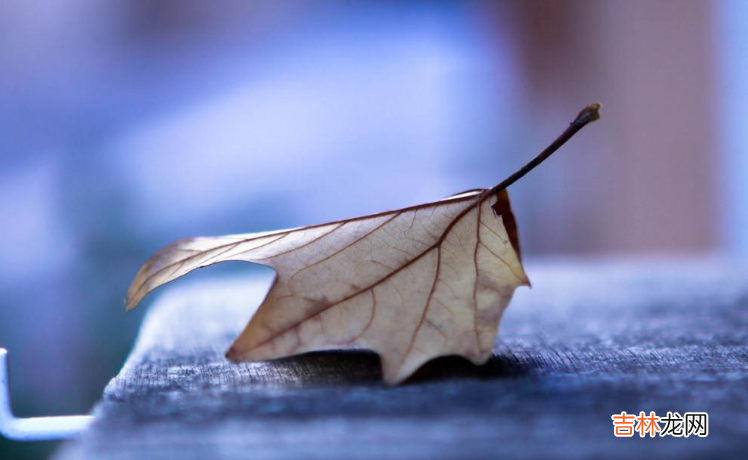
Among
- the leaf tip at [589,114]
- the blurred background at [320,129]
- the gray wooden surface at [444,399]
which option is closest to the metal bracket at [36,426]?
the gray wooden surface at [444,399]

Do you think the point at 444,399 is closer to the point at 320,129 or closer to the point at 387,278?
the point at 387,278

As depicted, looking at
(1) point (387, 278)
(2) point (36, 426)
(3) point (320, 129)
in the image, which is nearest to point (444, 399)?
(1) point (387, 278)

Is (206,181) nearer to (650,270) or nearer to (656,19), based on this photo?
(656,19)

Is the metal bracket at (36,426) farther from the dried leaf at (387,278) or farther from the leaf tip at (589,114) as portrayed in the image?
the leaf tip at (589,114)

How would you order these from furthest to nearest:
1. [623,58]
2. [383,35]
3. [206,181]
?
[383,35] < [206,181] < [623,58]

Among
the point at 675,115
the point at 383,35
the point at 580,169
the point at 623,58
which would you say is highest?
the point at 383,35

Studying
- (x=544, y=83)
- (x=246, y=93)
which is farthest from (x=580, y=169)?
(x=246, y=93)

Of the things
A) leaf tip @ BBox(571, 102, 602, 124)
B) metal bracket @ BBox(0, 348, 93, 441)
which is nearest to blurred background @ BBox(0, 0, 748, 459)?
metal bracket @ BBox(0, 348, 93, 441)
